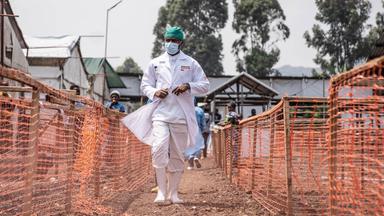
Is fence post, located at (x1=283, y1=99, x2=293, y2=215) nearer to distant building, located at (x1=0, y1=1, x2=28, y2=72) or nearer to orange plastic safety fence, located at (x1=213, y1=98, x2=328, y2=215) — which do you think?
orange plastic safety fence, located at (x1=213, y1=98, x2=328, y2=215)

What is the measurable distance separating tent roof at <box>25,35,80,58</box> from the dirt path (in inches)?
752

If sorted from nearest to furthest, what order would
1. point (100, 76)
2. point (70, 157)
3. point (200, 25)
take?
point (70, 157) < point (100, 76) < point (200, 25)

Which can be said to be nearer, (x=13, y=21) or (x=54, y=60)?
(x=13, y=21)

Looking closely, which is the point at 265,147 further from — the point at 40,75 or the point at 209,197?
the point at 40,75

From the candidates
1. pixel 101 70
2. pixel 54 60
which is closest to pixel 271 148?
pixel 54 60

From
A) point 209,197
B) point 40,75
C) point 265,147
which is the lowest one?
point 209,197

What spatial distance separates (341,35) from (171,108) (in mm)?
45610

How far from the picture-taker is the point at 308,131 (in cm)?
600

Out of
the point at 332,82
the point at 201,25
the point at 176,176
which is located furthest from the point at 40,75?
the point at 201,25

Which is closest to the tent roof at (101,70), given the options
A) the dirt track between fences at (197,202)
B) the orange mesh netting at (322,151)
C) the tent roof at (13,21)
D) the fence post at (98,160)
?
the tent roof at (13,21)

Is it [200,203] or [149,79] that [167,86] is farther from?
[200,203]

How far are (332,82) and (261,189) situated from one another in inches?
149

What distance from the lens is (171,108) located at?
6.59 metres

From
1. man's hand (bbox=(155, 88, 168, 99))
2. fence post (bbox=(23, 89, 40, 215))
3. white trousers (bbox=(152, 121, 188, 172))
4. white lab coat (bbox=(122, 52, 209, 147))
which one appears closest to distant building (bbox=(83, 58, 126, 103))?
white lab coat (bbox=(122, 52, 209, 147))
